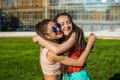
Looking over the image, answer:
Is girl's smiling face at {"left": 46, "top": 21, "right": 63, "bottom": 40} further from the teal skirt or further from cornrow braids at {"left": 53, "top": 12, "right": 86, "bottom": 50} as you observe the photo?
the teal skirt

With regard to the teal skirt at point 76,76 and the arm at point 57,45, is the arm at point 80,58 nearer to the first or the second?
the arm at point 57,45

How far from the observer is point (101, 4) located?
16234 mm

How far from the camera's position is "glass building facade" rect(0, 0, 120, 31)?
1623 cm

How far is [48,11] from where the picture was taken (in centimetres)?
1680

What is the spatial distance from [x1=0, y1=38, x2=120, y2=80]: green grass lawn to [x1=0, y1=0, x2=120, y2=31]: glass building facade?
5.99 meters

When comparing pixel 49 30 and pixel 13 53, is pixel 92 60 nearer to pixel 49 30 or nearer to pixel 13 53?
pixel 13 53

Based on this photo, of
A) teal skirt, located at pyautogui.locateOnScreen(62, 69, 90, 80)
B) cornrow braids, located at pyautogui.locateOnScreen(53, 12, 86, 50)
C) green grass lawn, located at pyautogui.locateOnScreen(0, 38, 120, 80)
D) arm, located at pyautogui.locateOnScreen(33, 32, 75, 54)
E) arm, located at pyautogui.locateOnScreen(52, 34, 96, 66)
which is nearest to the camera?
arm, located at pyautogui.locateOnScreen(33, 32, 75, 54)

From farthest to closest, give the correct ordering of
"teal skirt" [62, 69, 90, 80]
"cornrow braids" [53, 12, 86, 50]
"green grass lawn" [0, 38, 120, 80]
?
"green grass lawn" [0, 38, 120, 80], "teal skirt" [62, 69, 90, 80], "cornrow braids" [53, 12, 86, 50]

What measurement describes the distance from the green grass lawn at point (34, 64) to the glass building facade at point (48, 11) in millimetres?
5991

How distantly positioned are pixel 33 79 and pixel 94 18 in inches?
407

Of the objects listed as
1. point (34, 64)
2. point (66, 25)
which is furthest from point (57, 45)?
point (34, 64)

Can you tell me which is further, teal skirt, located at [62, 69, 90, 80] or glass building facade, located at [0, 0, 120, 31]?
glass building facade, located at [0, 0, 120, 31]

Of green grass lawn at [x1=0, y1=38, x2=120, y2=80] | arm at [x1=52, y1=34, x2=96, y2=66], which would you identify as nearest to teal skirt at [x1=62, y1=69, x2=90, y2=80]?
arm at [x1=52, y1=34, x2=96, y2=66]

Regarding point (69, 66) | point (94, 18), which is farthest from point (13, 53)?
point (94, 18)
